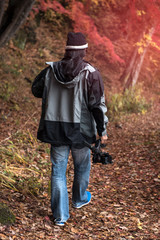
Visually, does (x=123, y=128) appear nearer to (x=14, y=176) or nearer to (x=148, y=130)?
(x=148, y=130)

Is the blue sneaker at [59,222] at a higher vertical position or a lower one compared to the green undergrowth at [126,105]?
higher

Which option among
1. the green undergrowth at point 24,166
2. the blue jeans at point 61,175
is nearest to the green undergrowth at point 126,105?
the green undergrowth at point 24,166

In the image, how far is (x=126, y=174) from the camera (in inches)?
171

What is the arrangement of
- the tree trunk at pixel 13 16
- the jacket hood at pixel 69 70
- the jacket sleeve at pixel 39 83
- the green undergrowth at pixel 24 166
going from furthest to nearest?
the tree trunk at pixel 13 16 → the green undergrowth at pixel 24 166 → the jacket sleeve at pixel 39 83 → the jacket hood at pixel 69 70

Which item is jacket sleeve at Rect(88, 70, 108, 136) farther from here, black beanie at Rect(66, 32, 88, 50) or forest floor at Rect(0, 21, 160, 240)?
forest floor at Rect(0, 21, 160, 240)

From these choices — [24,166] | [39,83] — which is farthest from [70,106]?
[24,166]

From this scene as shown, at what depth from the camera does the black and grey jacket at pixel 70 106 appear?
2.44m

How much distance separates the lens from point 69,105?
2.47 meters

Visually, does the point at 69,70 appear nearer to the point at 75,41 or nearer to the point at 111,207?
the point at 75,41

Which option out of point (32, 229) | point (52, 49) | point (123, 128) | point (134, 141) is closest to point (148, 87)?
point (52, 49)

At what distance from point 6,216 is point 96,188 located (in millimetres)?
1636

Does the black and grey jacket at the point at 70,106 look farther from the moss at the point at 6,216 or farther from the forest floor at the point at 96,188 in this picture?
the forest floor at the point at 96,188

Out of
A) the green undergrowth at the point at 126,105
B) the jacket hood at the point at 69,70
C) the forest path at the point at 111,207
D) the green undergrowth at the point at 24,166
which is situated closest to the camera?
the jacket hood at the point at 69,70

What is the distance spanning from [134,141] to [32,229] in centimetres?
364
